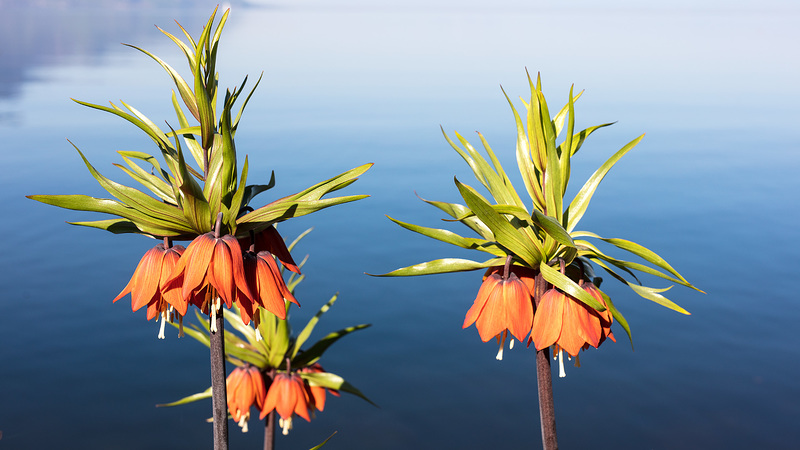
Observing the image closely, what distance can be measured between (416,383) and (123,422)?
131 inches

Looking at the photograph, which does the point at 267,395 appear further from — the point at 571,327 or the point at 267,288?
the point at 571,327

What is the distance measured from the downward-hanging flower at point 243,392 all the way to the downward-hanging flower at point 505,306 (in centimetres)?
103

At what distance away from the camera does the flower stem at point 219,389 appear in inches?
56.9

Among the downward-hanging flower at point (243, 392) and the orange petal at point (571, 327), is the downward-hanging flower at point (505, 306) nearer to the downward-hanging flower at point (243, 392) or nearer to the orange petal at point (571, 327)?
the orange petal at point (571, 327)

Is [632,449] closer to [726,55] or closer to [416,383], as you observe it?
[416,383]

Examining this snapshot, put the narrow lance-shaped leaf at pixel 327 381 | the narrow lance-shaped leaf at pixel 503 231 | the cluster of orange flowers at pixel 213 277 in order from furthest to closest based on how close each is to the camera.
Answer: the narrow lance-shaped leaf at pixel 327 381, the cluster of orange flowers at pixel 213 277, the narrow lance-shaped leaf at pixel 503 231

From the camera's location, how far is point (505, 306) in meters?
1.58

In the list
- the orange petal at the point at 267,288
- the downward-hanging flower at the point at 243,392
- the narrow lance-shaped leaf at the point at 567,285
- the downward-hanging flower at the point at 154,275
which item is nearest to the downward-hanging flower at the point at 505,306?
the narrow lance-shaped leaf at the point at 567,285

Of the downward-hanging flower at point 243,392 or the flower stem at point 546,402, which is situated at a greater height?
the flower stem at point 546,402

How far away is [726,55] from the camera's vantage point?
7475 cm

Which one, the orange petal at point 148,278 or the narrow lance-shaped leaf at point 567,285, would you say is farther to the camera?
the orange petal at point 148,278

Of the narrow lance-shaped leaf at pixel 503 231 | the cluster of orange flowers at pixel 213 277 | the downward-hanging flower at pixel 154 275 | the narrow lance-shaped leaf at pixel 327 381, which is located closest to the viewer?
the narrow lance-shaped leaf at pixel 503 231

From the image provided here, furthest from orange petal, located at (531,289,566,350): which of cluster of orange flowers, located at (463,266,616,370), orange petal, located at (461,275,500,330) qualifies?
orange petal, located at (461,275,500,330)

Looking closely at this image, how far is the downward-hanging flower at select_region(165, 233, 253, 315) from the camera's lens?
4.75 feet
